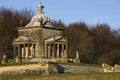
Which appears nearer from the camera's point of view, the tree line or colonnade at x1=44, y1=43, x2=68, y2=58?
colonnade at x1=44, y1=43, x2=68, y2=58

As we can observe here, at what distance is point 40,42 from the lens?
58.9 metres

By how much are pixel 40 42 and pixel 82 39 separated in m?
26.5

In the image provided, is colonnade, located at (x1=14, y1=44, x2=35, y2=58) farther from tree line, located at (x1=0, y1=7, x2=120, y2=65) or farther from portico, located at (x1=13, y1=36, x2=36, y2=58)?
tree line, located at (x1=0, y1=7, x2=120, y2=65)

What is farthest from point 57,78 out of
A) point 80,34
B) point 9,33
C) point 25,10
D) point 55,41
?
point 25,10

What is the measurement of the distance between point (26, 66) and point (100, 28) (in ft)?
188

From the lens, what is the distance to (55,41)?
190 ft

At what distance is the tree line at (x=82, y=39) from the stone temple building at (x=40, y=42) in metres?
9.37

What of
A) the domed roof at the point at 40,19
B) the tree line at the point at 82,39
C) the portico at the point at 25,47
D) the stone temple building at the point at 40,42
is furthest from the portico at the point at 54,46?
the tree line at the point at 82,39

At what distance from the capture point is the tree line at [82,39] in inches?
2923

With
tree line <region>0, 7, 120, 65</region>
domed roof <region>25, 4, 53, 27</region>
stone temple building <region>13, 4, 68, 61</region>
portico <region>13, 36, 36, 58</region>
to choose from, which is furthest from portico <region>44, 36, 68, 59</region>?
tree line <region>0, 7, 120, 65</region>

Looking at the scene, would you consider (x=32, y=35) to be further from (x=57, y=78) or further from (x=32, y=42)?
(x=57, y=78)

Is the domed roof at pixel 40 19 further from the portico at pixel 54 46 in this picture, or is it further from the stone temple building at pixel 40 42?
the portico at pixel 54 46

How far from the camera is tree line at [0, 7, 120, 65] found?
7425 cm

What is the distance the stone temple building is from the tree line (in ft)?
30.8
